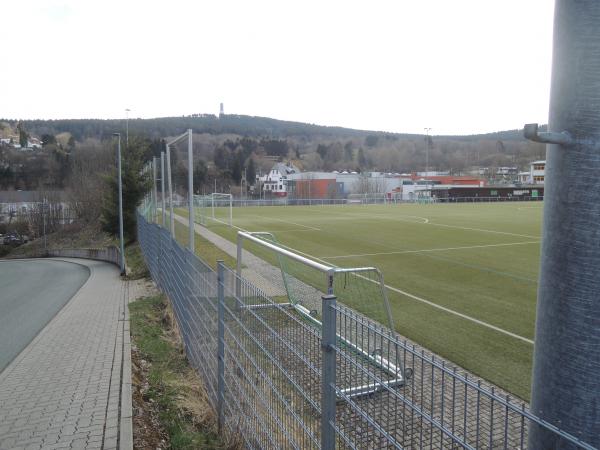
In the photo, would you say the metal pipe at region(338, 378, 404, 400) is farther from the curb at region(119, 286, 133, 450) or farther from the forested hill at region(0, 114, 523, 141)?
the forested hill at region(0, 114, 523, 141)

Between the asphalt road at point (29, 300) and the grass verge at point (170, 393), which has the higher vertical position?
the grass verge at point (170, 393)

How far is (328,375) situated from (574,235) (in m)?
1.43

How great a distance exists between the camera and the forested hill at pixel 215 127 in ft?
408

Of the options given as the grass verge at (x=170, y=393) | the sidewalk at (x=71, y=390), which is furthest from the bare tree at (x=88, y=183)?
the grass verge at (x=170, y=393)

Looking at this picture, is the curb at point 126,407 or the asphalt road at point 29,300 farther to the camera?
the asphalt road at point 29,300

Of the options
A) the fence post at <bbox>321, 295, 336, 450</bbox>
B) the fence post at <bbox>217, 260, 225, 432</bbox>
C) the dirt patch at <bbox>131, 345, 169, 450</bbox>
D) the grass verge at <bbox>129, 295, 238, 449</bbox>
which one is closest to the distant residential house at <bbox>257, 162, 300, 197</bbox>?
the grass verge at <bbox>129, 295, 238, 449</bbox>

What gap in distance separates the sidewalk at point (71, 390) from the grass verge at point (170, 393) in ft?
0.67

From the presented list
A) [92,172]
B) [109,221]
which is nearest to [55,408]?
Answer: [109,221]

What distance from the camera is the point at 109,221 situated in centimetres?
3136

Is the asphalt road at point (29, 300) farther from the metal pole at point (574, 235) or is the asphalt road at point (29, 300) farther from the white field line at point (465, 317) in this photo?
the metal pole at point (574, 235)

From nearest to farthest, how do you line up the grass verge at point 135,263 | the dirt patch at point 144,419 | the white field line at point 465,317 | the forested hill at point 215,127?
the dirt patch at point 144,419
the white field line at point 465,317
the grass verge at point 135,263
the forested hill at point 215,127

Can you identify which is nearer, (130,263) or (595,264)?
(595,264)

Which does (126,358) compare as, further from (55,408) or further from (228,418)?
(228,418)

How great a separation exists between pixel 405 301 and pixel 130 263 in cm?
1731
